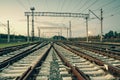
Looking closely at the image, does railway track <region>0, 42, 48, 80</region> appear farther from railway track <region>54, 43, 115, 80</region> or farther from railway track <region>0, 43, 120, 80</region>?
railway track <region>54, 43, 115, 80</region>

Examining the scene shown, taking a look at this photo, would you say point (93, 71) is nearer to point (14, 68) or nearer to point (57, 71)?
point (57, 71)

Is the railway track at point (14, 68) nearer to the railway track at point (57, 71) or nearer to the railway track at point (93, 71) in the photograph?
the railway track at point (57, 71)

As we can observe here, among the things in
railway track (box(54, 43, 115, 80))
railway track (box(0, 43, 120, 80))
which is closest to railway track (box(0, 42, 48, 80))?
railway track (box(0, 43, 120, 80))

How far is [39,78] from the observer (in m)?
7.48

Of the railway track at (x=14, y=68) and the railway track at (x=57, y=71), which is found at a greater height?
the railway track at (x=57, y=71)

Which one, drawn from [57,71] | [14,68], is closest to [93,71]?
[57,71]

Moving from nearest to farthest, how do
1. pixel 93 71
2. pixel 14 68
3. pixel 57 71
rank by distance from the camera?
pixel 57 71, pixel 93 71, pixel 14 68

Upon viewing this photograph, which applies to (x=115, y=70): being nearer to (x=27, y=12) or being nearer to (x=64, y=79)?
(x=64, y=79)

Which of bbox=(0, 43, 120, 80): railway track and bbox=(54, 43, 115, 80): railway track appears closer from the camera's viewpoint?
bbox=(0, 43, 120, 80): railway track

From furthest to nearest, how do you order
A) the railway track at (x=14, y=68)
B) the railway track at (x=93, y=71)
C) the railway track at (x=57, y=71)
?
the railway track at (x=14, y=68) < the railway track at (x=93, y=71) < the railway track at (x=57, y=71)

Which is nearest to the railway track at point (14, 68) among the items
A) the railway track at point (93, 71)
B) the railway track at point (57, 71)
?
the railway track at point (57, 71)

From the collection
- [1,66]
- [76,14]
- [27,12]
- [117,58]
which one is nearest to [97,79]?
[1,66]

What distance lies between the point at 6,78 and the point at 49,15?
58.8 metres

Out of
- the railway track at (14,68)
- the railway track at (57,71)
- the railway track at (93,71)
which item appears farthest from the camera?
the railway track at (14,68)
